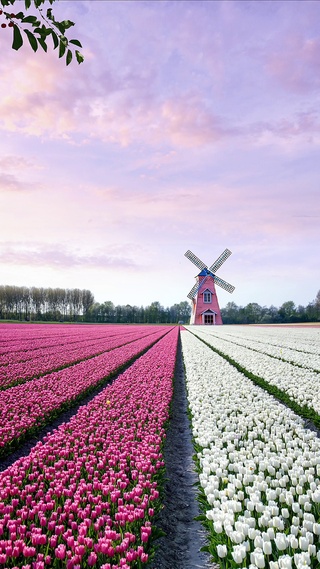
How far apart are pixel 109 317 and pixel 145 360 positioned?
3734 inches

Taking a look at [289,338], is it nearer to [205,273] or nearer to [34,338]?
[34,338]

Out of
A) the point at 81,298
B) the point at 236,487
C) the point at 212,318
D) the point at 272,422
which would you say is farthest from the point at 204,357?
the point at 81,298

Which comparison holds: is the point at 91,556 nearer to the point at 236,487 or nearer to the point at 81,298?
the point at 236,487

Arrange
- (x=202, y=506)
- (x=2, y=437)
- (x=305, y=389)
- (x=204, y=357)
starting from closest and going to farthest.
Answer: (x=202, y=506) → (x=2, y=437) → (x=305, y=389) → (x=204, y=357)

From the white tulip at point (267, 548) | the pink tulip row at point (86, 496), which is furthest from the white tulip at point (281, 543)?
the pink tulip row at point (86, 496)

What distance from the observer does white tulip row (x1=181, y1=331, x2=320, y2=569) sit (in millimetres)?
3482

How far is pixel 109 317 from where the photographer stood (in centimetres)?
10962

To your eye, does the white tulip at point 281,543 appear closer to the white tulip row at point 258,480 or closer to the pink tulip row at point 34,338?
the white tulip row at point 258,480

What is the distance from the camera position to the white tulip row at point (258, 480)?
3.48m

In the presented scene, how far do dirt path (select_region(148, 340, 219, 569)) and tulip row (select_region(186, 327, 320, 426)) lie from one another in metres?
2.92

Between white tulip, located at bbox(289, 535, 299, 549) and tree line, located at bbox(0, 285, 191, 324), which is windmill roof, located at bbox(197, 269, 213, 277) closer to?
tree line, located at bbox(0, 285, 191, 324)

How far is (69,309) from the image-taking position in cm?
12162

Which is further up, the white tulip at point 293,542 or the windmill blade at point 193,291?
the windmill blade at point 193,291

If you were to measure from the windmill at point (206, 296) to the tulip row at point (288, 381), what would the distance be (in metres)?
52.9
